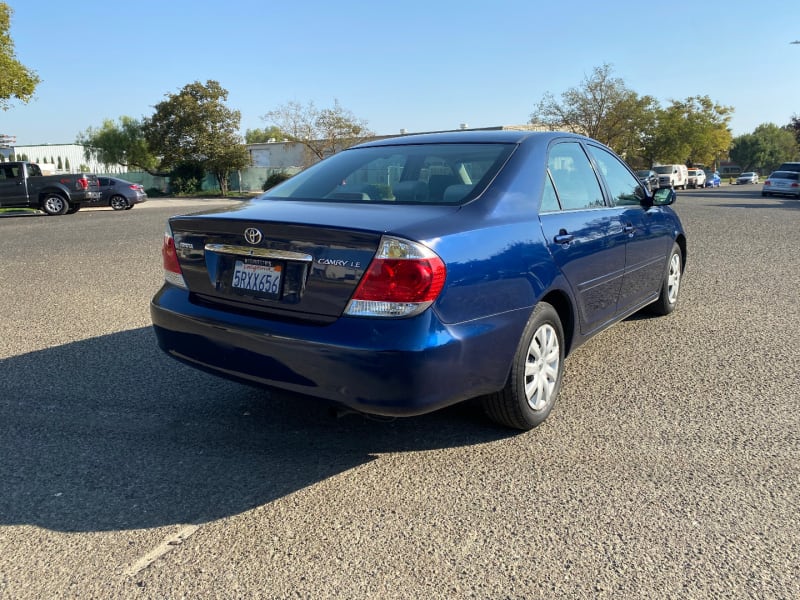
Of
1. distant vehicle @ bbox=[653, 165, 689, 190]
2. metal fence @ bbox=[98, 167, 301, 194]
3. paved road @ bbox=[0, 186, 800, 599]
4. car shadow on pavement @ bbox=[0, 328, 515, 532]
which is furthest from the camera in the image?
metal fence @ bbox=[98, 167, 301, 194]

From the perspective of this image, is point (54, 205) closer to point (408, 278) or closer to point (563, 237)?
point (563, 237)

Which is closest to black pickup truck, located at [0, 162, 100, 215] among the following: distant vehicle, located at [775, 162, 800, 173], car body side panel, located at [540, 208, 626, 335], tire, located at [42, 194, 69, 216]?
tire, located at [42, 194, 69, 216]

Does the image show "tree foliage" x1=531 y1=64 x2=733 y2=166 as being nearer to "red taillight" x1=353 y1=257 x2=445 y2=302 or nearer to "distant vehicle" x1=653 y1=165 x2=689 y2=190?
"distant vehicle" x1=653 y1=165 x2=689 y2=190

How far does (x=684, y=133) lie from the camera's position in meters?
66.0

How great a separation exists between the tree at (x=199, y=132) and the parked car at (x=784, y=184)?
33.8 metres

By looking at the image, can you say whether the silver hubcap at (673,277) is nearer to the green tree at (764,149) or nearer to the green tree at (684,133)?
the green tree at (684,133)

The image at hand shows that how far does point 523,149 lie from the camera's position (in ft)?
11.8

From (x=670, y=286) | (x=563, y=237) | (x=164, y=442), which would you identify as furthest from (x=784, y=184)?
(x=164, y=442)

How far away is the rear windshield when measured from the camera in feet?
10.9

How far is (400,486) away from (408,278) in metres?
0.98

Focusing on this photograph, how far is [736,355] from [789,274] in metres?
4.15

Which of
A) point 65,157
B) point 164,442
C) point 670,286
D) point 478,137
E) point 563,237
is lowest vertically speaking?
point 164,442

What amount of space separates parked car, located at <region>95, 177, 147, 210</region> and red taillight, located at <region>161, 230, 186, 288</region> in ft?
74.4

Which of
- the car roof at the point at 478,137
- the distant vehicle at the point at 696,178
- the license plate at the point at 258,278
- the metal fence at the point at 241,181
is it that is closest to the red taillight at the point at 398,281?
the license plate at the point at 258,278
